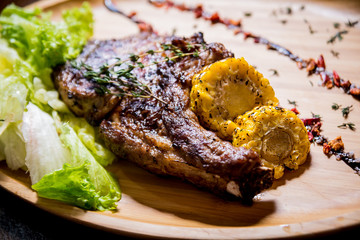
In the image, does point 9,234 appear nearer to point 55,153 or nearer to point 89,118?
point 55,153

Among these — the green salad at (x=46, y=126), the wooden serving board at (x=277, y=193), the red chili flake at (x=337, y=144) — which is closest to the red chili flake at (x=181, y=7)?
the wooden serving board at (x=277, y=193)

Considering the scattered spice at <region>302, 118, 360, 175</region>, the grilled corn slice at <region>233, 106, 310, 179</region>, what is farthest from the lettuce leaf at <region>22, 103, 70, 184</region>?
the scattered spice at <region>302, 118, 360, 175</region>

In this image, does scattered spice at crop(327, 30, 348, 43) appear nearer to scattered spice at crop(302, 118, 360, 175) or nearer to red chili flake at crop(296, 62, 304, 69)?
red chili flake at crop(296, 62, 304, 69)

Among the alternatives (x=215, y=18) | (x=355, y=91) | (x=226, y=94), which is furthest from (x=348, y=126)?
(x=215, y=18)

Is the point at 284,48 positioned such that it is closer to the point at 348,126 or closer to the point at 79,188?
the point at 348,126

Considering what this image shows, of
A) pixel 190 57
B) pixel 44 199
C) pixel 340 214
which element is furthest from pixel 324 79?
pixel 44 199

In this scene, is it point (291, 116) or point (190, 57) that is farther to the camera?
point (190, 57)

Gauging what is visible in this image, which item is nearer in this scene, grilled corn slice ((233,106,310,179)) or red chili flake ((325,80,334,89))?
grilled corn slice ((233,106,310,179))
